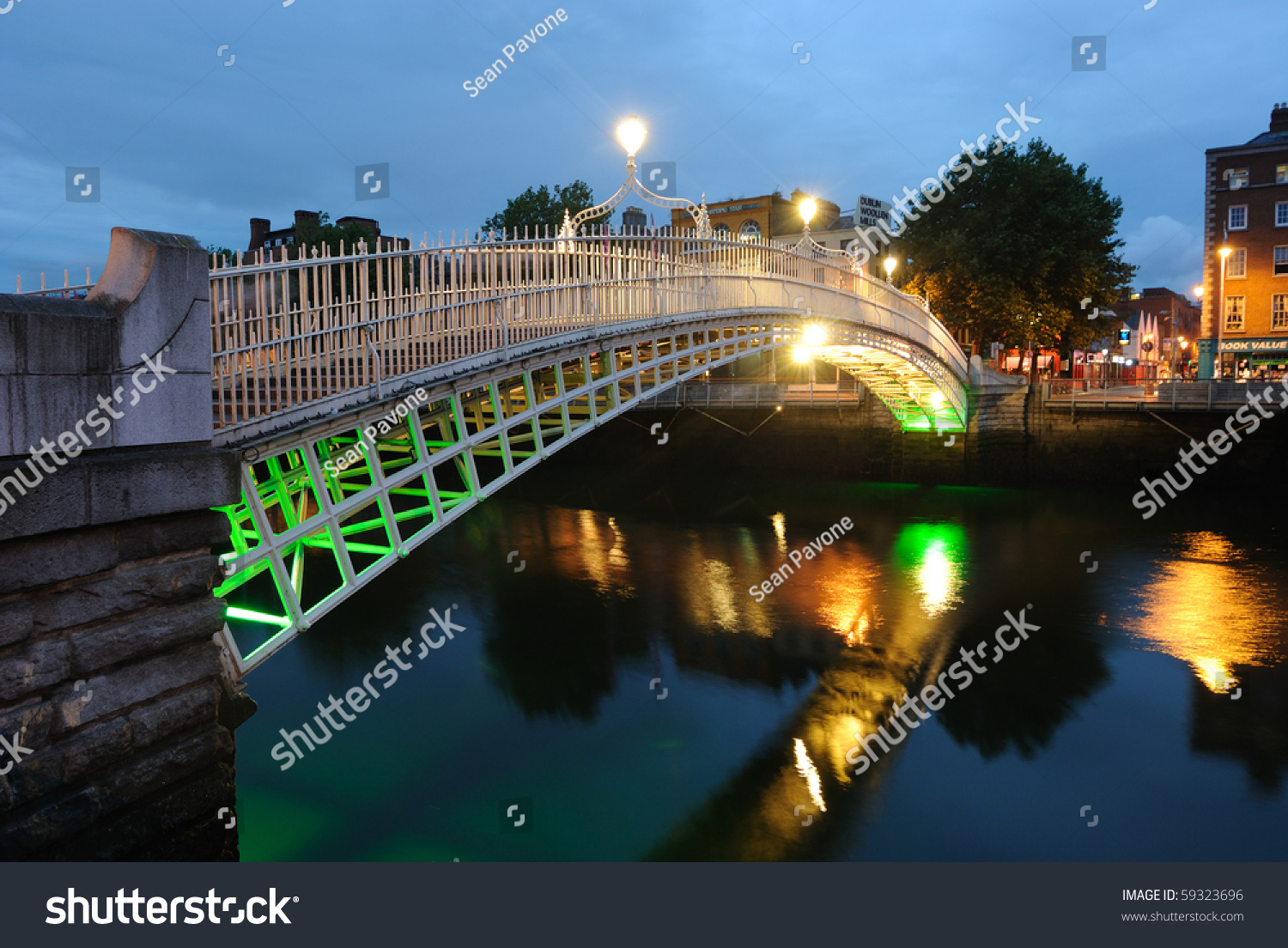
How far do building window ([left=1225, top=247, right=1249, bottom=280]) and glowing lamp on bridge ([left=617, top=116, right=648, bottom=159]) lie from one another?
129ft

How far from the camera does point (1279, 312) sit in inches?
1502

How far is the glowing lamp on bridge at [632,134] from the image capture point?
10.2 meters

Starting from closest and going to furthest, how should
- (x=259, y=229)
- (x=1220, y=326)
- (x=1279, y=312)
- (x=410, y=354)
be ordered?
1. (x=410, y=354)
2. (x=1279, y=312)
3. (x=1220, y=326)
4. (x=259, y=229)

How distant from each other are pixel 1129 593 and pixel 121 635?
16.3 meters

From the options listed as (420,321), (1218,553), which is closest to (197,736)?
(420,321)

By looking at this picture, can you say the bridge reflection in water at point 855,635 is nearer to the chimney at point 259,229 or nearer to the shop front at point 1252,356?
the shop front at point 1252,356

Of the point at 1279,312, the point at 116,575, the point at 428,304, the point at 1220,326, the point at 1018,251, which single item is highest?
the point at 1018,251

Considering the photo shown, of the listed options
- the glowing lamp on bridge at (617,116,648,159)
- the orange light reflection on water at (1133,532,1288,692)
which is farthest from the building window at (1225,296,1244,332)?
the glowing lamp on bridge at (617,116,648,159)

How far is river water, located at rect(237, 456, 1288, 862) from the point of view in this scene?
25.6 ft

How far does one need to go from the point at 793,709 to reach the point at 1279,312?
39.1 metres

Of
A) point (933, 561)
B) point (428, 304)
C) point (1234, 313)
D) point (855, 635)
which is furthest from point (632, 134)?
point (1234, 313)

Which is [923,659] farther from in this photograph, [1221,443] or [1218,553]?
[1221,443]

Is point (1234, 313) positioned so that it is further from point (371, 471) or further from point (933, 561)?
point (371, 471)

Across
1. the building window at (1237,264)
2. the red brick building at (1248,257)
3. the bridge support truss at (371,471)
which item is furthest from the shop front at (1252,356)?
the bridge support truss at (371,471)
